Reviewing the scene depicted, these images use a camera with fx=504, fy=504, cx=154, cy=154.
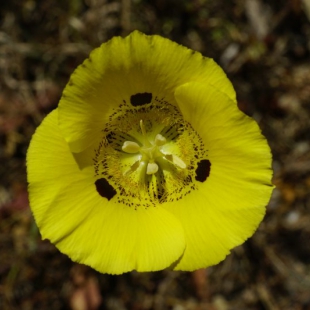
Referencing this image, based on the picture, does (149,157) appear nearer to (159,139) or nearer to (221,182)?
(159,139)

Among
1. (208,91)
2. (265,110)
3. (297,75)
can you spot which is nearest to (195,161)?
(208,91)

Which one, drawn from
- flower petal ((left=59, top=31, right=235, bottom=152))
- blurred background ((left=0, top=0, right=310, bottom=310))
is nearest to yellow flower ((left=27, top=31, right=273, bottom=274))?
flower petal ((left=59, top=31, right=235, bottom=152))

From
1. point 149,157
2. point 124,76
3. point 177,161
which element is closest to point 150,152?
point 149,157

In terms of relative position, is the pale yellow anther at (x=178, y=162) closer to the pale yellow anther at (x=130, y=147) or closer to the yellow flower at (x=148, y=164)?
the yellow flower at (x=148, y=164)

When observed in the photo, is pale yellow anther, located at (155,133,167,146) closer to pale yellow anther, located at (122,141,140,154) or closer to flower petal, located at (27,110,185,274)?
pale yellow anther, located at (122,141,140,154)

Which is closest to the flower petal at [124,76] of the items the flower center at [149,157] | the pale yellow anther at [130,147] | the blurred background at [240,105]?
the flower center at [149,157]

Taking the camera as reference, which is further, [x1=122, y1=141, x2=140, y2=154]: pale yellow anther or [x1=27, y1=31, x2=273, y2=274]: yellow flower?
[x1=122, y1=141, x2=140, y2=154]: pale yellow anther
